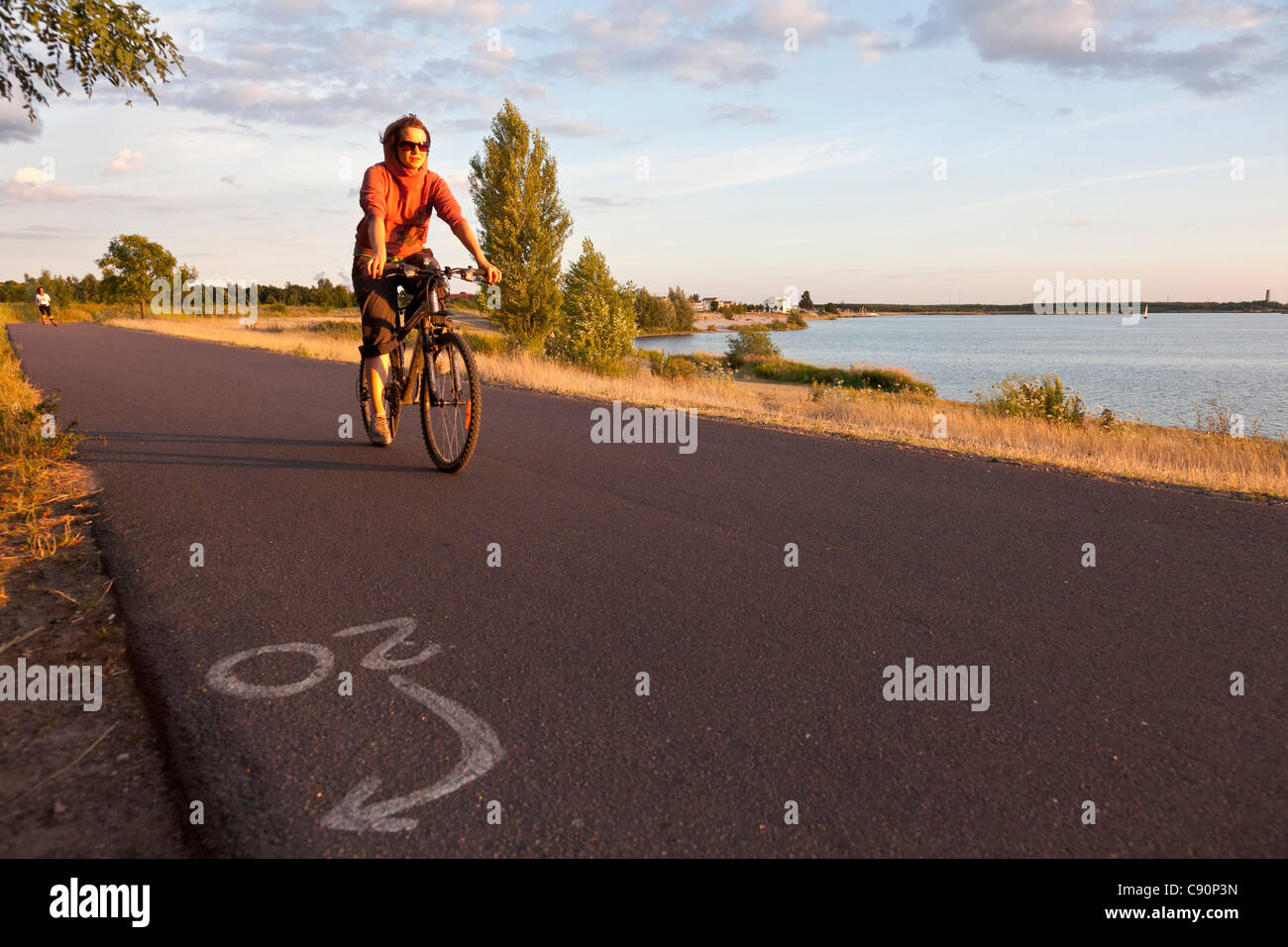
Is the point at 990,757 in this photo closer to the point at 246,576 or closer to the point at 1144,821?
the point at 1144,821

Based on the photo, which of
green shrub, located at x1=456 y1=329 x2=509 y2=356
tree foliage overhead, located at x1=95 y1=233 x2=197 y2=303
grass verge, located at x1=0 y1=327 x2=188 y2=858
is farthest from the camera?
tree foliage overhead, located at x1=95 y1=233 x2=197 y2=303

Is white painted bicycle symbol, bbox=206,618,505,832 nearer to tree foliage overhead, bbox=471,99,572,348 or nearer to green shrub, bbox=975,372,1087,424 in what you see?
green shrub, bbox=975,372,1087,424

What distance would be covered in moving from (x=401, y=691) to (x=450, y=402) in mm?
3880

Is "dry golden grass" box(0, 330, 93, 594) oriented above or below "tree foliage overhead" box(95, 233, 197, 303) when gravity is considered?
below

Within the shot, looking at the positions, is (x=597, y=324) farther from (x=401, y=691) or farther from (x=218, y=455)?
(x=401, y=691)

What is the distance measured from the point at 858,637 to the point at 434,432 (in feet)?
14.3

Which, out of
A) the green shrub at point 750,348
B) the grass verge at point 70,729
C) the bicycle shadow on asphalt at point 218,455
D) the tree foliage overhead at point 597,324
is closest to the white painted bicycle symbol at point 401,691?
the grass verge at point 70,729

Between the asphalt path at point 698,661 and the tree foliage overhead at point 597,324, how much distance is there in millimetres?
16713

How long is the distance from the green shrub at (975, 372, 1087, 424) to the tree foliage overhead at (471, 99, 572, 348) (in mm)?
22063

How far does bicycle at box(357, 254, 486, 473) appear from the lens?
6.33 meters

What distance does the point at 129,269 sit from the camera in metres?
73.9

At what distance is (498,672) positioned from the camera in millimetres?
3102

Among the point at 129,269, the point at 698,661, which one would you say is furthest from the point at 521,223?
the point at 129,269

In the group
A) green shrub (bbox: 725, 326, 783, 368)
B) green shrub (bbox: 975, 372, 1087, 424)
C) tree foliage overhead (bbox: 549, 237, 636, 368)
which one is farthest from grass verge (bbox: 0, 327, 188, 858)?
green shrub (bbox: 725, 326, 783, 368)
